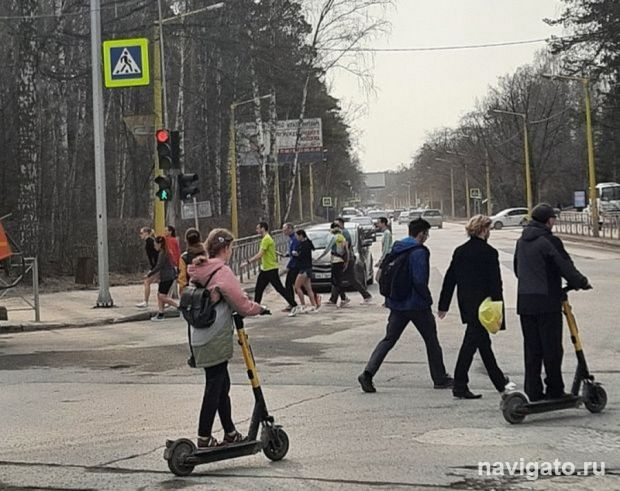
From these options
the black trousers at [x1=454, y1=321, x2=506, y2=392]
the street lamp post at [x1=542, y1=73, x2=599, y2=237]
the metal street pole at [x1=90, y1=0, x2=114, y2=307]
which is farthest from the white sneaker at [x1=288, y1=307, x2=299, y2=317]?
the street lamp post at [x1=542, y1=73, x2=599, y2=237]

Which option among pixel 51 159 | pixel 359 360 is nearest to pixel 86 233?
pixel 51 159

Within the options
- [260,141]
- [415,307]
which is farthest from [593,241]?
[415,307]

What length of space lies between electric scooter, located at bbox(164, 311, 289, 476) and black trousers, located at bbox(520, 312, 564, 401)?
240cm

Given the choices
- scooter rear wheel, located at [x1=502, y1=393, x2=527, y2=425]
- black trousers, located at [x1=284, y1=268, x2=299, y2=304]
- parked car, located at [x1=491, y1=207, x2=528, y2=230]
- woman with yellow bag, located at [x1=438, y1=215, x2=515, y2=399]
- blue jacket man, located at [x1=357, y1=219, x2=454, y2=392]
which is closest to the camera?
scooter rear wheel, located at [x1=502, y1=393, x2=527, y2=425]

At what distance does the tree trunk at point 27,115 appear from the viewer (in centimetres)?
2575

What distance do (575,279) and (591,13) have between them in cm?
5139

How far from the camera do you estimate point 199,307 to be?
6816mm

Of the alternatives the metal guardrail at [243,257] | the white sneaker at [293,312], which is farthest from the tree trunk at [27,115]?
the white sneaker at [293,312]

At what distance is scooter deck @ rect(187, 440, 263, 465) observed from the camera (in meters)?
6.77

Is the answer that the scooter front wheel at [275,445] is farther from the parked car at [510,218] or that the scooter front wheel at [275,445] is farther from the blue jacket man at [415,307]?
the parked car at [510,218]

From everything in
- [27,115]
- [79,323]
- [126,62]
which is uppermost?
[126,62]

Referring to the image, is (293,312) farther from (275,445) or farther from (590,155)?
(590,155)

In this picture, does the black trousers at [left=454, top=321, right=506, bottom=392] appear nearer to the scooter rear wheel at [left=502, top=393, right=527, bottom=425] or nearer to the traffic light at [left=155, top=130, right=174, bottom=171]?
the scooter rear wheel at [left=502, top=393, right=527, bottom=425]

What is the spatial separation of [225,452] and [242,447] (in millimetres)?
125
